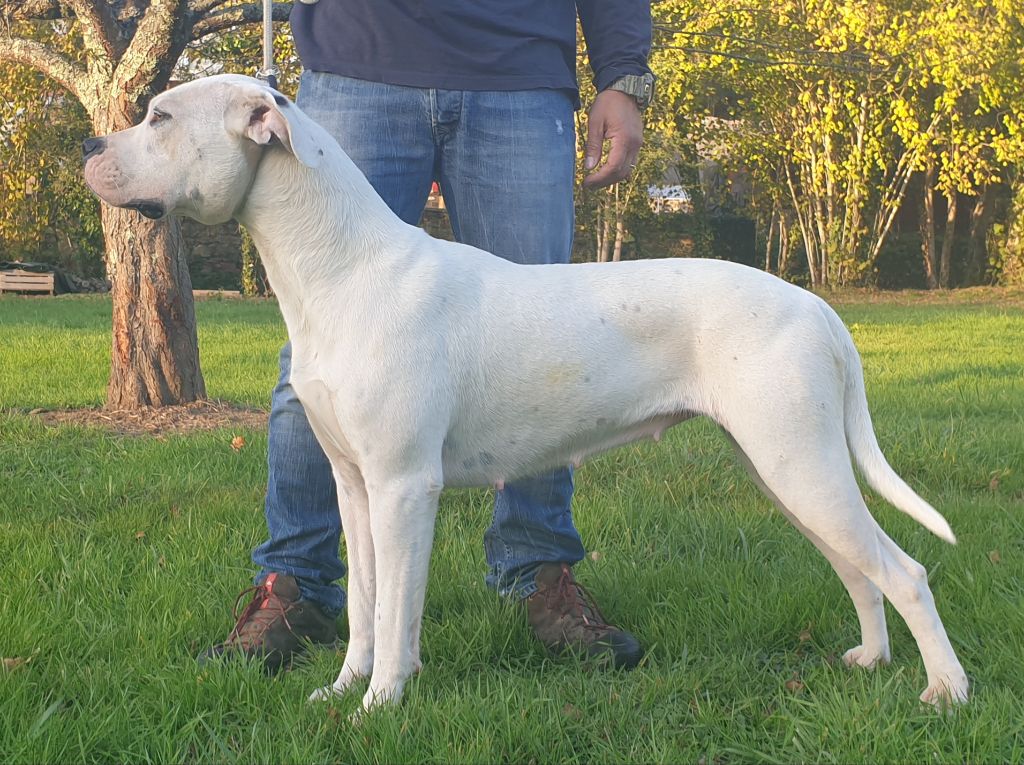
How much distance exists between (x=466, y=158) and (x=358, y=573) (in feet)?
4.59

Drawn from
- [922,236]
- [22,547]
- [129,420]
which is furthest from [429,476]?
[922,236]

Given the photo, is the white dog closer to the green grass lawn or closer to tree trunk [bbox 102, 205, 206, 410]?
the green grass lawn

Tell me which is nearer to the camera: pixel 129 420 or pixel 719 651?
pixel 719 651

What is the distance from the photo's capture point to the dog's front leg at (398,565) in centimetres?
290

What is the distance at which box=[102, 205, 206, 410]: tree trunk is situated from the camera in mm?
7703

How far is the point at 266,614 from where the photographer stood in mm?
3453

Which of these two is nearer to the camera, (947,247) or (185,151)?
(185,151)

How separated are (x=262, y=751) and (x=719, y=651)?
4.71ft

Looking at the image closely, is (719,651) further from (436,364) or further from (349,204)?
(349,204)

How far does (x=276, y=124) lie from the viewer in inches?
109

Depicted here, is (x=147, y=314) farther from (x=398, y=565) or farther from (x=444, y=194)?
(x=398, y=565)

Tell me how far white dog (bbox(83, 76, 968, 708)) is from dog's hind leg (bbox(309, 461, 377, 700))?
2 cm

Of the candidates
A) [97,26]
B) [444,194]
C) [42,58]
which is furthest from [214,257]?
[444,194]

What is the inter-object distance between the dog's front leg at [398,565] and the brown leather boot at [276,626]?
495mm
